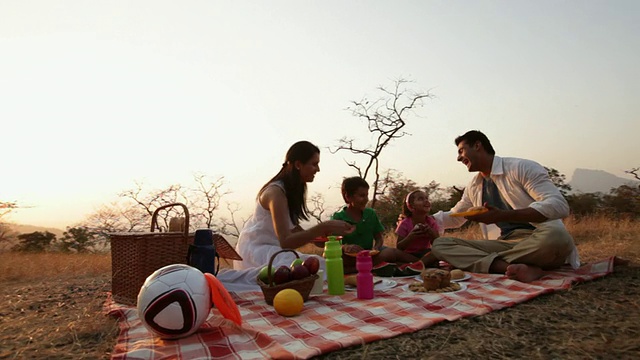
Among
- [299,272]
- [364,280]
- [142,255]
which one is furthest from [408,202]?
[142,255]

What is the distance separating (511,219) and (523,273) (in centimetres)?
45

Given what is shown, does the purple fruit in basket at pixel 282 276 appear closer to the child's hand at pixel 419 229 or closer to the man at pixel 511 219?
the man at pixel 511 219

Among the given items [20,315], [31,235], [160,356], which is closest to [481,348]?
[160,356]

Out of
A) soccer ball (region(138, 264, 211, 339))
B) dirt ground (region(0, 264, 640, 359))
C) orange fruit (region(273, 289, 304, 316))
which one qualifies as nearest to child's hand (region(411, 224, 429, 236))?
dirt ground (region(0, 264, 640, 359))

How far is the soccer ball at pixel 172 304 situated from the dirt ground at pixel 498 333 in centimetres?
33

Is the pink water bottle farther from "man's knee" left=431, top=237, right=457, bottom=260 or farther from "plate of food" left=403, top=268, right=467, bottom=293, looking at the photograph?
"man's knee" left=431, top=237, right=457, bottom=260

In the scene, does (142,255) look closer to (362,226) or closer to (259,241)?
(259,241)

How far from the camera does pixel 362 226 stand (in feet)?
14.8

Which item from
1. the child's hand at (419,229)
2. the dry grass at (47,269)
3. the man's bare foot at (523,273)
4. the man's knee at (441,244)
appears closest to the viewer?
the man's bare foot at (523,273)

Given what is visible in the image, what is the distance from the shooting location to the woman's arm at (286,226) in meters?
3.46

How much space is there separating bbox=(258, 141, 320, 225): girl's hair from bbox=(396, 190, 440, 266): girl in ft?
3.78

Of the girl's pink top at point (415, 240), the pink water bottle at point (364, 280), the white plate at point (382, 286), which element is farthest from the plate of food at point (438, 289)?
the girl's pink top at point (415, 240)

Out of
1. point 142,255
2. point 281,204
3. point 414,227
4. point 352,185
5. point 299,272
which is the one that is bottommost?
point 299,272

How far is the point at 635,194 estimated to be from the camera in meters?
14.0
